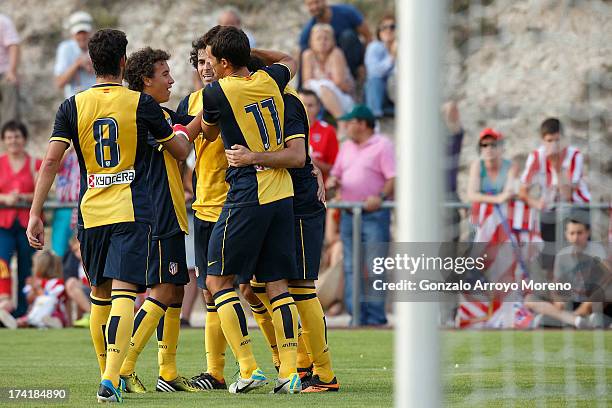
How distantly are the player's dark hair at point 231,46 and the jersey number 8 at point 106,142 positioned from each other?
0.80m

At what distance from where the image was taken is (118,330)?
7.34 m

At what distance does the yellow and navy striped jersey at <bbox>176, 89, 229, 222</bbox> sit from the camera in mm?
8336

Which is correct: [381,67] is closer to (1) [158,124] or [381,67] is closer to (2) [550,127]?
(2) [550,127]

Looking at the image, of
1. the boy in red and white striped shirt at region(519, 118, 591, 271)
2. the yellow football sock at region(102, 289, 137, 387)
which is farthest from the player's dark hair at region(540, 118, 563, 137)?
the yellow football sock at region(102, 289, 137, 387)

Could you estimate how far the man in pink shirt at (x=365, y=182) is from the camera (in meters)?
13.7

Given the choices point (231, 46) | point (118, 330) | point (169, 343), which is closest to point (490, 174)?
point (169, 343)

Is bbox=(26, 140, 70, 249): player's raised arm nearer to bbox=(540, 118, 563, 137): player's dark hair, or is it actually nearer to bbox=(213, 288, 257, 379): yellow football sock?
bbox=(213, 288, 257, 379): yellow football sock

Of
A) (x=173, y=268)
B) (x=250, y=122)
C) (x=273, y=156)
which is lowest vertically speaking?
(x=173, y=268)

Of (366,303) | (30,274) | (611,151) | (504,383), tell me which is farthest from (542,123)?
(30,274)

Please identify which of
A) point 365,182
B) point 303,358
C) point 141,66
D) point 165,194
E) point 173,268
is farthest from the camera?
point 365,182

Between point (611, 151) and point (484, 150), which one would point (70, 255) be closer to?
point (484, 150)

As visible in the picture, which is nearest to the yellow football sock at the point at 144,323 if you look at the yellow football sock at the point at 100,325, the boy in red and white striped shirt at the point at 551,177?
the yellow football sock at the point at 100,325

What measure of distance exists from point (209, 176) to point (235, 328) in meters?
1.13

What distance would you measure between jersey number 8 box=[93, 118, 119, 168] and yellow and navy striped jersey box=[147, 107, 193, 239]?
41cm
